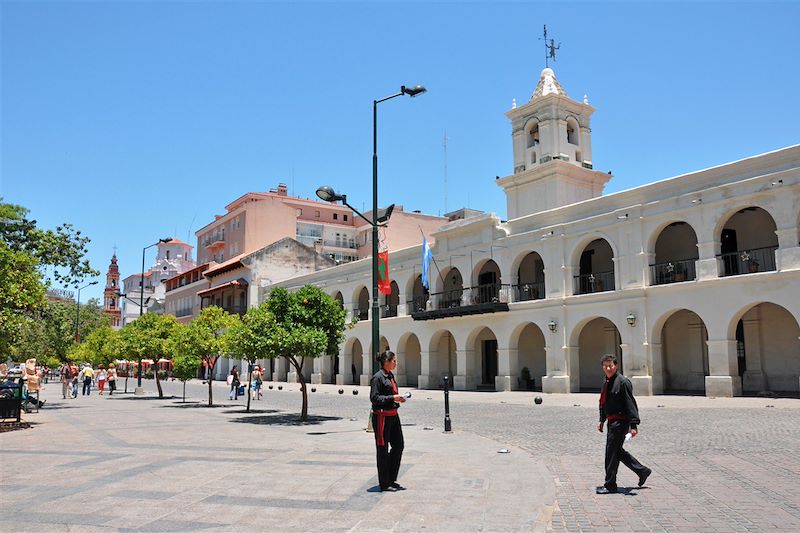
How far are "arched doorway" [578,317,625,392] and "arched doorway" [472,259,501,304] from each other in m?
4.63

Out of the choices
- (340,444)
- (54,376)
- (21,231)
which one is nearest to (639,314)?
(340,444)

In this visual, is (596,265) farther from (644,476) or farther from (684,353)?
(644,476)

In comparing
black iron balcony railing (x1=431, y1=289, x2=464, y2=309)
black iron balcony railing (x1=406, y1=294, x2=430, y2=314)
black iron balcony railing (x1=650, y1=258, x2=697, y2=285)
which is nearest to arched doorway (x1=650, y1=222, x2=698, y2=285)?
black iron balcony railing (x1=650, y1=258, x2=697, y2=285)

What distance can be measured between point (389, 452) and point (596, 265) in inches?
918

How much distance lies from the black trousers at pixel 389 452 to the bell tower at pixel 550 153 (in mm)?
26962

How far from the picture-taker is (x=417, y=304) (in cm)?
3650

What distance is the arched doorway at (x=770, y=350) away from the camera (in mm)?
23047

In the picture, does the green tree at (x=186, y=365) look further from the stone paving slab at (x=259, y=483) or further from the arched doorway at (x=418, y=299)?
the arched doorway at (x=418, y=299)

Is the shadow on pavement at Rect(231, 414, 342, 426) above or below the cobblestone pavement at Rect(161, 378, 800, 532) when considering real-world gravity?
below

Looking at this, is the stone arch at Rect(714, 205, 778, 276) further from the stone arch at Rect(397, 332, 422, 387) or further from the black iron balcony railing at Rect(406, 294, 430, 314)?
the stone arch at Rect(397, 332, 422, 387)

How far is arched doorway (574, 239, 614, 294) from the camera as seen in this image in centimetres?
2819

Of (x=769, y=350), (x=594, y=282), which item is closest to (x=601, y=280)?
(x=594, y=282)

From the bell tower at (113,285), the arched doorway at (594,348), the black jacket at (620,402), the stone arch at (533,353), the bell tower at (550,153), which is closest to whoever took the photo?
the black jacket at (620,402)

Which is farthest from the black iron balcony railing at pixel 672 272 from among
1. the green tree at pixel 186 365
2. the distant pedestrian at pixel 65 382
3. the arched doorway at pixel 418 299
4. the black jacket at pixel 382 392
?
the distant pedestrian at pixel 65 382
